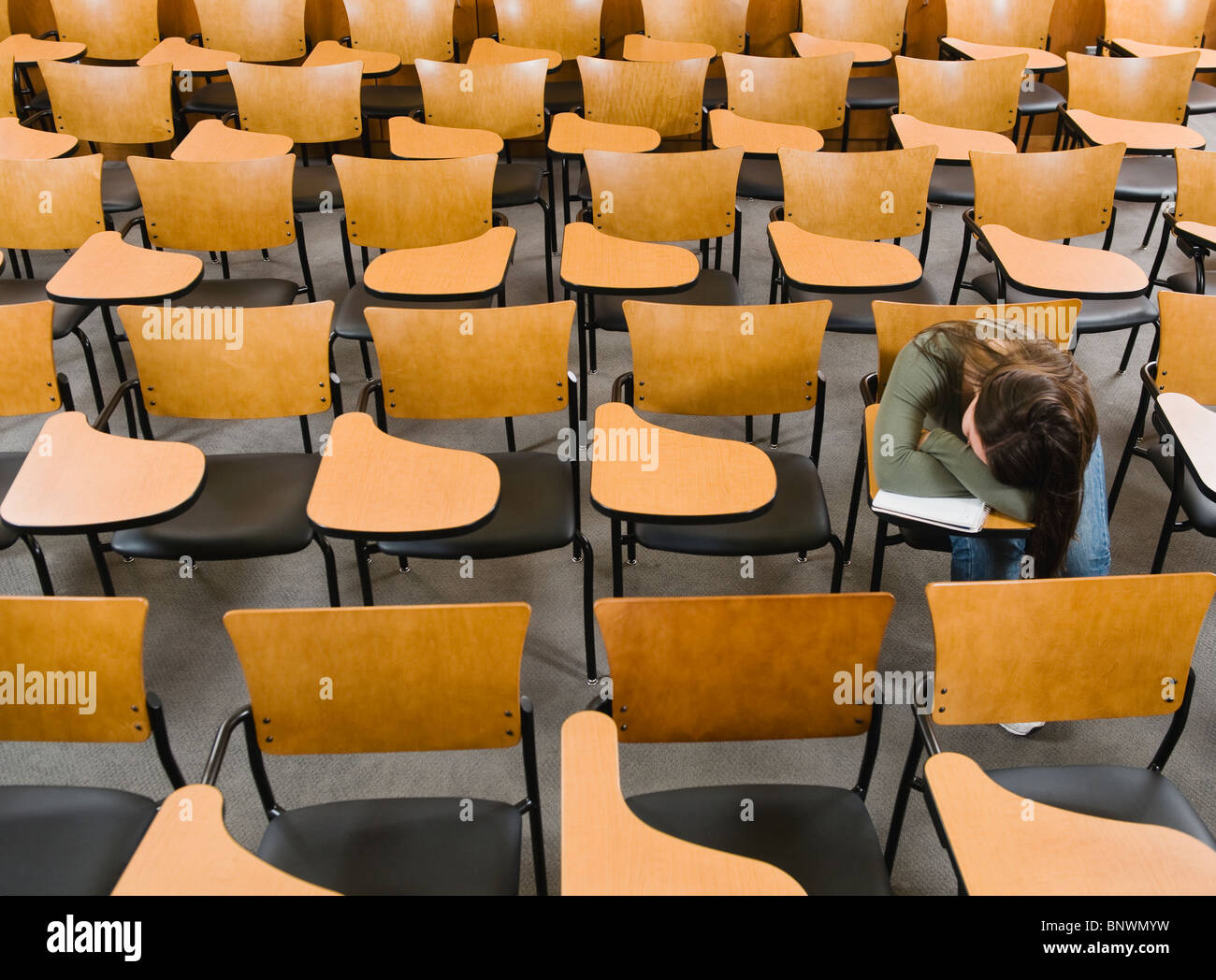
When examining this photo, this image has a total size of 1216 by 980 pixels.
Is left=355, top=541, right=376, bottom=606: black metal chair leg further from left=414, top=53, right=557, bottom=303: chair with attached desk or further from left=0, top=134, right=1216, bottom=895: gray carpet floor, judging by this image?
left=414, top=53, right=557, bottom=303: chair with attached desk

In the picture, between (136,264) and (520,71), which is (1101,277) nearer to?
(520,71)

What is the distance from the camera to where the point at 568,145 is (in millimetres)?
3949

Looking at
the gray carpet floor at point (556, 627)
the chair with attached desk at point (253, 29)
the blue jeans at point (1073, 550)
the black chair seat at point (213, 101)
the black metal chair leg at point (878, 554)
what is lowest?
the gray carpet floor at point (556, 627)

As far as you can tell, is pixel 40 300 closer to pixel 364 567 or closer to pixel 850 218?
pixel 364 567

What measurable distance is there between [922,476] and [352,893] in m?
1.57

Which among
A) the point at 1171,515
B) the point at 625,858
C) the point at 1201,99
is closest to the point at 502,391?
the point at 625,858

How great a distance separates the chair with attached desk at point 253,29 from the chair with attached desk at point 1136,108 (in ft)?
12.6

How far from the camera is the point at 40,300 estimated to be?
3354mm

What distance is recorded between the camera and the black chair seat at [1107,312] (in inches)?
133

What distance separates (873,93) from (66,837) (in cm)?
466

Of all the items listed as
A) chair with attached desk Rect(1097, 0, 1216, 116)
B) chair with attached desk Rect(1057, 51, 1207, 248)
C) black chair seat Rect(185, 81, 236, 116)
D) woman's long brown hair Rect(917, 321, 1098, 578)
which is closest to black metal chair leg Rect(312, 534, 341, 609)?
woman's long brown hair Rect(917, 321, 1098, 578)

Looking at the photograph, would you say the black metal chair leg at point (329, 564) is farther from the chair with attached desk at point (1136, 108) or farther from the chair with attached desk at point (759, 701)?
the chair with attached desk at point (1136, 108)

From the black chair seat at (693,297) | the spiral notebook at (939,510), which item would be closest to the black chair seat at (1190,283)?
the black chair seat at (693,297)
